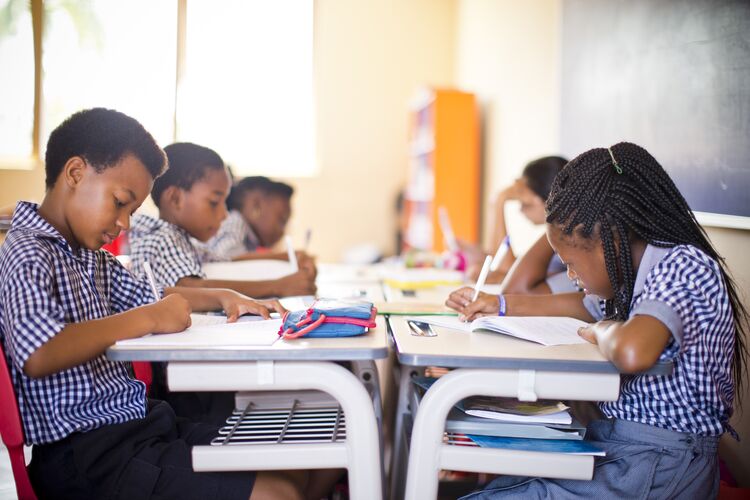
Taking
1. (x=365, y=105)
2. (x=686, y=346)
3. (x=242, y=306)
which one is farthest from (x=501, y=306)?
(x=365, y=105)

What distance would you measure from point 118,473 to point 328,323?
1.48 ft

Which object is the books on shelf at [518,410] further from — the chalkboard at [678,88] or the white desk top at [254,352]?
the chalkboard at [678,88]

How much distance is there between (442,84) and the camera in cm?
660

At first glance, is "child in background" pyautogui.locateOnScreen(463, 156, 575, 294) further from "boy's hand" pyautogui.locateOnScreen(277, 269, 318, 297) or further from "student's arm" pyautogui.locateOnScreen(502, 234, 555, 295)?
"boy's hand" pyautogui.locateOnScreen(277, 269, 318, 297)

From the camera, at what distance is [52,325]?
1.03 metres

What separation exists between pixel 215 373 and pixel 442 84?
5914 mm

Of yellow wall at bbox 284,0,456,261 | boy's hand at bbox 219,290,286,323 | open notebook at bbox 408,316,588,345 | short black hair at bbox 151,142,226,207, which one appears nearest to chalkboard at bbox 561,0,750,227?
open notebook at bbox 408,316,588,345

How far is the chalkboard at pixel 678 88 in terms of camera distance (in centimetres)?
160

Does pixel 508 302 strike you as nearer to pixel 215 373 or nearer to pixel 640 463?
pixel 640 463

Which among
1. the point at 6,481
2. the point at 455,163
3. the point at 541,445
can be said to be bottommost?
the point at 6,481

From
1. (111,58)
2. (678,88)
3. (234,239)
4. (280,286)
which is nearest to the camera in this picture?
(111,58)

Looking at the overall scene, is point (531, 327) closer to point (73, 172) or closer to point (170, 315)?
point (170, 315)

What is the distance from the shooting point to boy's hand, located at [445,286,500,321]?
1.49 m

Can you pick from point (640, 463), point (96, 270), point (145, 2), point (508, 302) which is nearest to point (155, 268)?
point (96, 270)
